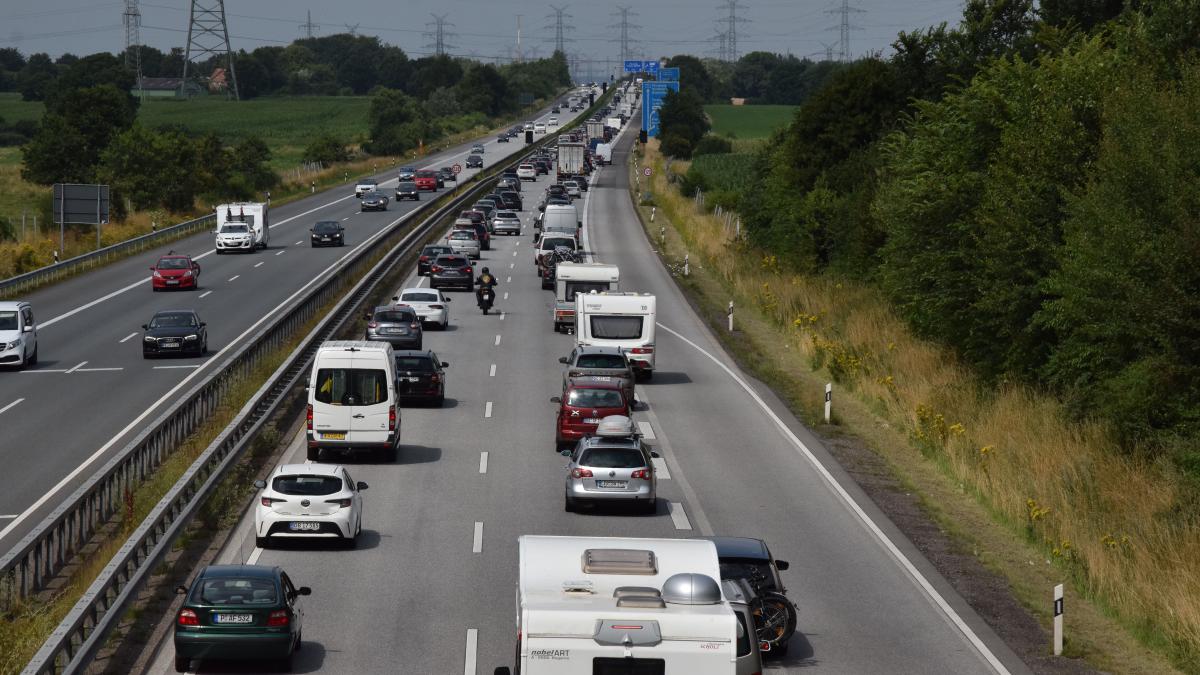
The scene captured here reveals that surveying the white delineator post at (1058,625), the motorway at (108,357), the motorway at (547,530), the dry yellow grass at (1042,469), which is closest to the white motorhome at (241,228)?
the motorway at (108,357)

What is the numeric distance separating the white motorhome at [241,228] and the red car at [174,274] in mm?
13020

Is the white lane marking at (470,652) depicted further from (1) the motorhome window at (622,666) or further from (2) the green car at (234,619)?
(1) the motorhome window at (622,666)

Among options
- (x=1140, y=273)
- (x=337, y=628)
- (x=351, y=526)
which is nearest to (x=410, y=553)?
(x=351, y=526)

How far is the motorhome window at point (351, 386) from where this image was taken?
30.7 m

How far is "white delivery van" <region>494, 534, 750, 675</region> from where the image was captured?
11320 mm

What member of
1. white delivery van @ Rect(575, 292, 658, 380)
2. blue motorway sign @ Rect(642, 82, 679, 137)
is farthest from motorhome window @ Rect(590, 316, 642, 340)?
blue motorway sign @ Rect(642, 82, 679, 137)

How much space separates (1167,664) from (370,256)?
52611 mm

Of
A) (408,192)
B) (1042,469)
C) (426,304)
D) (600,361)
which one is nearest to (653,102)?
(408,192)

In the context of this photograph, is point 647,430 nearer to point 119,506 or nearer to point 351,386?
point 351,386

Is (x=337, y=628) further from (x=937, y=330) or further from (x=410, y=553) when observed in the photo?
(x=937, y=330)

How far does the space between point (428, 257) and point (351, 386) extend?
124 ft

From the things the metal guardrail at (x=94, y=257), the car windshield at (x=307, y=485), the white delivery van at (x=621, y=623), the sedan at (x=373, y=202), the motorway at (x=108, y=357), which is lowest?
the motorway at (x=108, y=357)

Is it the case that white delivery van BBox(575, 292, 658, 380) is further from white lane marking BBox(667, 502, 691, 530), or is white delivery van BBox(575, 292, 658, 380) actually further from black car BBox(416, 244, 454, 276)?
black car BBox(416, 244, 454, 276)

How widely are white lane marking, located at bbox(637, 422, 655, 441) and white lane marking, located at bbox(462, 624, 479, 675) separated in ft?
52.8
